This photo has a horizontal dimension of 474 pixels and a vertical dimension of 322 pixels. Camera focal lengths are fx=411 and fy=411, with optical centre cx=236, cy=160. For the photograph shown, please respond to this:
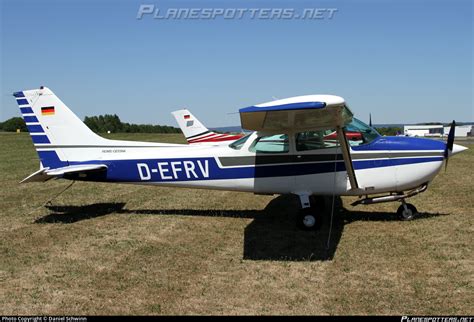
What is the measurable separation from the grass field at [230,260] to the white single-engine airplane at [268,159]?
75 cm

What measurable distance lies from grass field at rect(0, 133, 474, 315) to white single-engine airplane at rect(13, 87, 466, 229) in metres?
0.75

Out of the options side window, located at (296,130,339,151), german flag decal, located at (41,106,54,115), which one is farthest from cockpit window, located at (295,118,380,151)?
german flag decal, located at (41,106,54,115)

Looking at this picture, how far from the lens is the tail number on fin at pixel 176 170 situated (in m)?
8.19

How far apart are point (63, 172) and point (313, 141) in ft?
15.6

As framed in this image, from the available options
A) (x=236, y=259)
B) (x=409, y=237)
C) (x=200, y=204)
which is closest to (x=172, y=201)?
(x=200, y=204)

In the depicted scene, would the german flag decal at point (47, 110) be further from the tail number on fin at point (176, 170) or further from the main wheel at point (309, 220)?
the main wheel at point (309, 220)

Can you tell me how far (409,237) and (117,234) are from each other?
4970mm

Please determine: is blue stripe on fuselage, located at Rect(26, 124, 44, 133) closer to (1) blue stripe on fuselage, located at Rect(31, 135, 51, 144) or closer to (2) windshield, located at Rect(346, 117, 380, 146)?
(1) blue stripe on fuselage, located at Rect(31, 135, 51, 144)

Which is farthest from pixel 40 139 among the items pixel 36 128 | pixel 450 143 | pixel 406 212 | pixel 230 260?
pixel 450 143

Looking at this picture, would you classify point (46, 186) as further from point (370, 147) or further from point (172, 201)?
point (370, 147)

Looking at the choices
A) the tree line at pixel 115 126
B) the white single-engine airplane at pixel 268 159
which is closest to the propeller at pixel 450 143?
the white single-engine airplane at pixel 268 159

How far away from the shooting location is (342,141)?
6902 mm

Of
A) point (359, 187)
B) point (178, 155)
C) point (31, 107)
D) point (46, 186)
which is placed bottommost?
point (46, 186)

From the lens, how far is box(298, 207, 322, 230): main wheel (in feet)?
24.0
